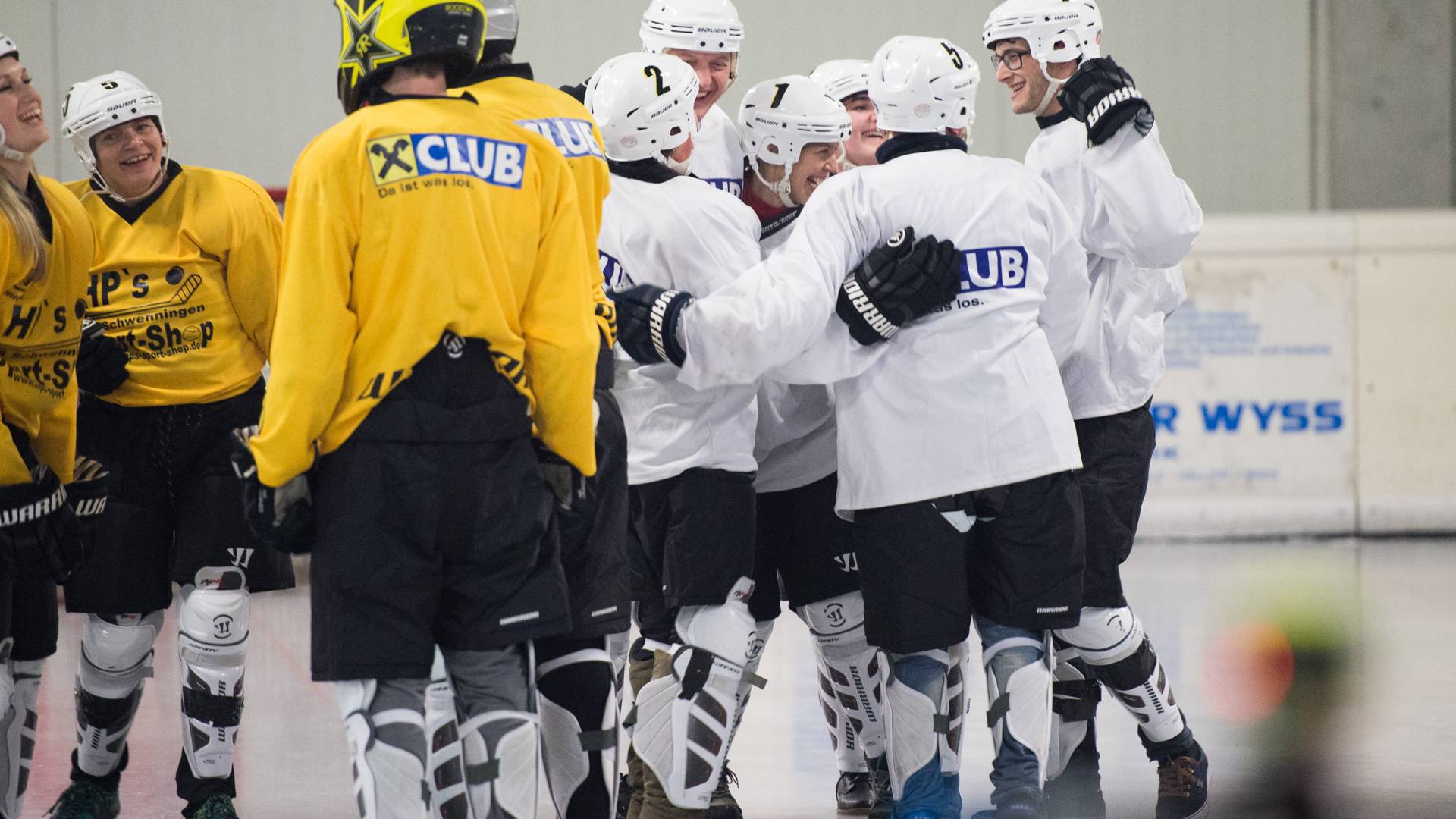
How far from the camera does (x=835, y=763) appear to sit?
A: 14.9 ft

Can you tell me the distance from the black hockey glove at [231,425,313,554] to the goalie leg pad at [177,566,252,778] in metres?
1.16

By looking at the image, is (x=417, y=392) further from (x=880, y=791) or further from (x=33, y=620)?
(x=880, y=791)

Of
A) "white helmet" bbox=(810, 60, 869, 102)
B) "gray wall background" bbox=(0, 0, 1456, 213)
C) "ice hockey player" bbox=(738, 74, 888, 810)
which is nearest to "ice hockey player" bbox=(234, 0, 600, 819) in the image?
"ice hockey player" bbox=(738, 74, 888, 810)

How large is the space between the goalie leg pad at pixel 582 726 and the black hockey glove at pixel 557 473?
17.4 inches

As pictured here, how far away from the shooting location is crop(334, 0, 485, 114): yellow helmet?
2672mm

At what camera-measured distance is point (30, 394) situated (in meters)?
3.25

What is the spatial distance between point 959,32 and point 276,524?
26.2 feet

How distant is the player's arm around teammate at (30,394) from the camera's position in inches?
123

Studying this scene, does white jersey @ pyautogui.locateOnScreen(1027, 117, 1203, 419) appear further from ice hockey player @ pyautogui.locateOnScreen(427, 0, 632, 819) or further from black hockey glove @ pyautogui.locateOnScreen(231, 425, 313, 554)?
black hockey glove @ pyautogui.locateOnScreen(231, 425, 313, 554)

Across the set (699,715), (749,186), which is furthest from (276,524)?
(749,186)

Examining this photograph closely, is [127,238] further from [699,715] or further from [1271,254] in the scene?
[1271,254]

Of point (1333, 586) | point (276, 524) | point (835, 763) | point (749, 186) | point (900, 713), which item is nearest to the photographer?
point (276, 524)

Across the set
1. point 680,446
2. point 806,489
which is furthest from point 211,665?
point 806,489

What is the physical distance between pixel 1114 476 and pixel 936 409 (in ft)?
2.57
